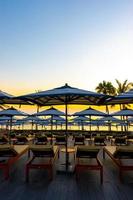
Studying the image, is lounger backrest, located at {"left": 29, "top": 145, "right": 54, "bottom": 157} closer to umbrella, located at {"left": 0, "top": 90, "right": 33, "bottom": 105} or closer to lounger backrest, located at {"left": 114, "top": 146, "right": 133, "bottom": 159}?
umbrella, located at {"left": 0, "top": 90, "right": 33, "bottom": 105}

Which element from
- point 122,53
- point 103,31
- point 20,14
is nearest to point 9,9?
point 20,14

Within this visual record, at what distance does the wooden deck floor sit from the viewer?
14.2 ft

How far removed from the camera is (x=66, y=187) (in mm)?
4930

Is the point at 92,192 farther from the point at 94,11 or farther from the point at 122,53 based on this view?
the point at 122,53

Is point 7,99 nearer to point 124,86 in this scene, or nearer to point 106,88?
point 124,86

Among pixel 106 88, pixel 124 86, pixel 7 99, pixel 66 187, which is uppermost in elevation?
pixel 106 88

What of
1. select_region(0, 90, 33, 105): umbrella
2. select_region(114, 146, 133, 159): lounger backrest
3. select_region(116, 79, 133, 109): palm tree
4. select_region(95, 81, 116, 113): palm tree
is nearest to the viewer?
select_region(114, 146, 133, 159): lounger backrest

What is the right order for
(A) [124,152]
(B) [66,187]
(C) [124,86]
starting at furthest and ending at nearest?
(C) [124,86] < (A) [124,152] < (B) [66,187]

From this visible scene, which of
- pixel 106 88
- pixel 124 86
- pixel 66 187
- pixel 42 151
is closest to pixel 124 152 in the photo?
pixel 66 187

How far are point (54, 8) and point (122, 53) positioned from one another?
6716mm

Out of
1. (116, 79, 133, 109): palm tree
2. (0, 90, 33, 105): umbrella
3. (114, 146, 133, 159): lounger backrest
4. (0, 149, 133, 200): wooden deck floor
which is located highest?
(116, 79, 133, 109): palm tree

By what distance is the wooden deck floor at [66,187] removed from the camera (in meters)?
4.32

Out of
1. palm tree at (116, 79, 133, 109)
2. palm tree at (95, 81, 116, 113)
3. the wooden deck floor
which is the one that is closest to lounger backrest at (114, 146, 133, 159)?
the wooden deck floor

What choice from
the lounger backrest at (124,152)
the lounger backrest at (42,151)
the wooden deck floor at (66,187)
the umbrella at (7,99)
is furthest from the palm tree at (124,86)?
the lounger backrest at (42,151)
